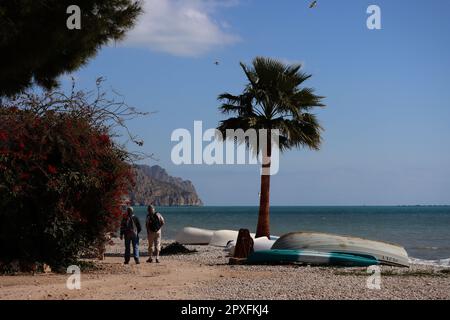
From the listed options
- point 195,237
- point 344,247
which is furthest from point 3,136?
point 195,237

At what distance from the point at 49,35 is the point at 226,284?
756cm

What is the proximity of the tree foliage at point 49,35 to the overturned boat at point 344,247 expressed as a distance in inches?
286

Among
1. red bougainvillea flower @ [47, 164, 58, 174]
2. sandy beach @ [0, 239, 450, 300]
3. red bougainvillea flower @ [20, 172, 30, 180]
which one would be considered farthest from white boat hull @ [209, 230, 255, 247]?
red bougainvillea flower @ [20, 172, 30, 180]

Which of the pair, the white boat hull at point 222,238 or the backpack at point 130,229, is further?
the white boat hull at point 222,238

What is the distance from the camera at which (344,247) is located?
18797mm

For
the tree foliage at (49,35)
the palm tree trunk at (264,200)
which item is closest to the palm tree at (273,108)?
the palm tree trunk at (264,200)

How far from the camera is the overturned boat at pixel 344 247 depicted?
18.6m

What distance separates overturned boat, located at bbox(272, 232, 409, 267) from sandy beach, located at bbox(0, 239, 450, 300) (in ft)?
5.37

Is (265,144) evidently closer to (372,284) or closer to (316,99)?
(316,99)

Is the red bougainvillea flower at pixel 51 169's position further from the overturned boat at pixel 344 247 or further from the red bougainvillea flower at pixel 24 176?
the overturned boat at pixel 344 247

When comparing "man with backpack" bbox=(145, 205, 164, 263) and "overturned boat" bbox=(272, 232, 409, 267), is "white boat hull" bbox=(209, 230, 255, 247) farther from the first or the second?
"man with backpack" bbox=(145, 205, 164, 263)

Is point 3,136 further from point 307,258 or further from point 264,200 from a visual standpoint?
point 264,200
